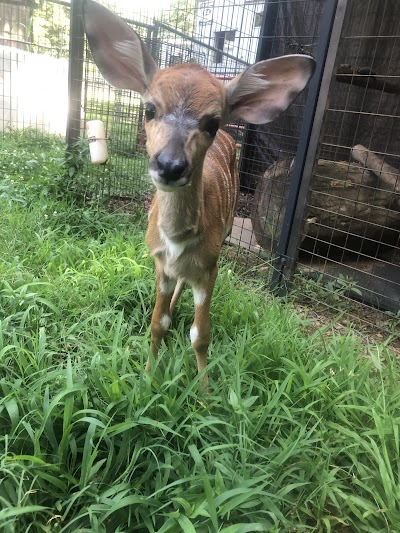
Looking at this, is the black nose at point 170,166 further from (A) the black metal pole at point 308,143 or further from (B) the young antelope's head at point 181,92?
(A) the black metal pole at point 308,143

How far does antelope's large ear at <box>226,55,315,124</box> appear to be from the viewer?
2084 mm

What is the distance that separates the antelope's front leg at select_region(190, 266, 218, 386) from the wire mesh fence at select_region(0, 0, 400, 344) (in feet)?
5.21

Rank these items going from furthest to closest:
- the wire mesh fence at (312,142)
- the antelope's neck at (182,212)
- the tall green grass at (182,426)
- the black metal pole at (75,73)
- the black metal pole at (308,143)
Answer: the black metal pole at (75,73) < the wire mesh fence at (312,142) < the black metal pole at (308,143) < the antelope's neck at (182,212) < the tall green grass at (182,426)

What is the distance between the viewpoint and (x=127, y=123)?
549 centimetres

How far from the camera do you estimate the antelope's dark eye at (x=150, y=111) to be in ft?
6.40

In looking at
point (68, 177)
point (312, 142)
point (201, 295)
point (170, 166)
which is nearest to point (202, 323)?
point (201, 295)

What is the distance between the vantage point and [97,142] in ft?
14.3

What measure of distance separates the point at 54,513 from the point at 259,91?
6.53 feet

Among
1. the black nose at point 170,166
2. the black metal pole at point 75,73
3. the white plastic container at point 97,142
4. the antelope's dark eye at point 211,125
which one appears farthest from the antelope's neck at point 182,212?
the black metal pole at point 75,73

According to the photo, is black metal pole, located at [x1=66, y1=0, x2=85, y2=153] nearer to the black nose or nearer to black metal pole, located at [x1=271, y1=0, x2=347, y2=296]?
black metal pole, located at [x1=271, y1=0, x2=347, y2=296]

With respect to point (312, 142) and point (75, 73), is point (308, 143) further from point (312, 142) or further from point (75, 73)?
point (75, 73)

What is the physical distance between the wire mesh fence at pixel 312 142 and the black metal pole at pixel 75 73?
0.03 feet

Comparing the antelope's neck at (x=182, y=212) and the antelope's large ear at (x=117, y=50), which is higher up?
the antelope's large ear at (x=117, y=50)

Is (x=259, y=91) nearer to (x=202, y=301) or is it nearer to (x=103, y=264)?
(x=202, y=301)
